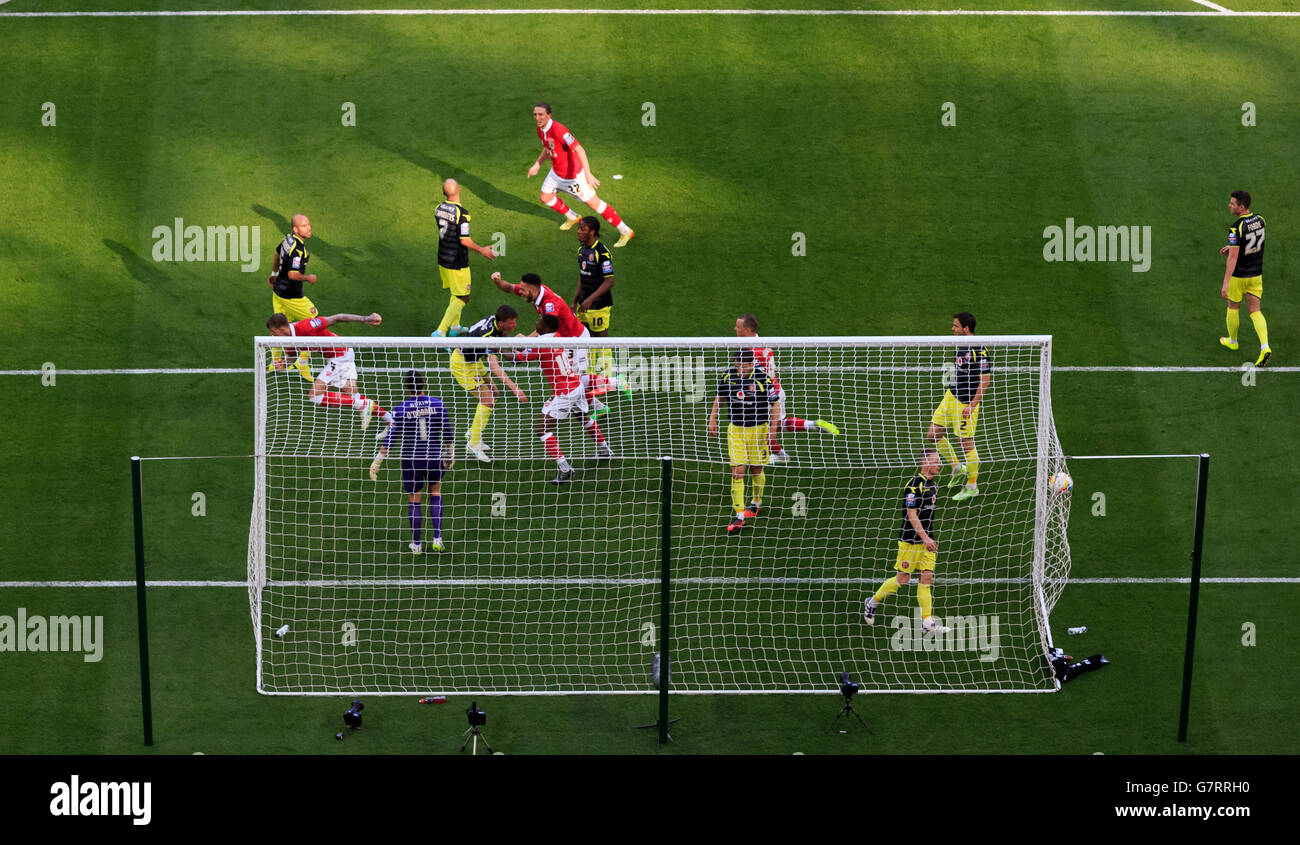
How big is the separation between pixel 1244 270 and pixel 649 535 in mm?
8076

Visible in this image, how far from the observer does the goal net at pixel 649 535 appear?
52.9ft

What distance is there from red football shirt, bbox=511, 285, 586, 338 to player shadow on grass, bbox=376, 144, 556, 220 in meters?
3.60

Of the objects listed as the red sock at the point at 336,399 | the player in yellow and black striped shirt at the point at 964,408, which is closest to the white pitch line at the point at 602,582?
the player in yellow and black striped shirt at the point at 964,408

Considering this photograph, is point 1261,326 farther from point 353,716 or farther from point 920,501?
point 353,716

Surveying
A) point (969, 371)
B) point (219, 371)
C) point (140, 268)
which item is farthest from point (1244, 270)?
point (140, 268)

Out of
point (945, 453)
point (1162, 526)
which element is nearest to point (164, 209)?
point (945, 453)

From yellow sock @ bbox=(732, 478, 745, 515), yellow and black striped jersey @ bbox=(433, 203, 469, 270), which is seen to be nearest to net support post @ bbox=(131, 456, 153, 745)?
yellow sock @ bbox=(732, 478, 745, 515)

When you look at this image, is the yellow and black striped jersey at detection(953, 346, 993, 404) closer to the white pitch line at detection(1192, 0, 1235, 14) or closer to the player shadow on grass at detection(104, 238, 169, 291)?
the player shadow on grass at detection(104, 238, 169, 291)

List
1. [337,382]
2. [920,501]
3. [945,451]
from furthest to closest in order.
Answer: [337,382] → [945,451] → [920,501]

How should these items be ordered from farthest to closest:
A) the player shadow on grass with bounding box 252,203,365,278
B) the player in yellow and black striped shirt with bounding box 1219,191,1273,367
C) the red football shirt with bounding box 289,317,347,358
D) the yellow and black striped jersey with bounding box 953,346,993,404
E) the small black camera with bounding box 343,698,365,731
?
the player shadow on grass with bounding box 252,203,365,278 < the player in yellow and black striped shirt with bounding box 1219,191,1273,367 < the red football shirt with bounding box 289,317,347,358 < the yellow and black striped jersey with bounding box 953,346,993,404 < the small black camera with bounding box 343,698,365,731

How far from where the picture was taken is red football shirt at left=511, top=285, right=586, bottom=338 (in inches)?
733

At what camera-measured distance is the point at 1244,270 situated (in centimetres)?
1997

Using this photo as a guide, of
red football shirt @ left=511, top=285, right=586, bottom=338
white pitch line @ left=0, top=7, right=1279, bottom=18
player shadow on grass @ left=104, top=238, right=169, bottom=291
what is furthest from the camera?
white pitch line @ left=0, top=7, right=1279, bottom=18


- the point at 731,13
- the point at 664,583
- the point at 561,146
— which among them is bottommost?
the point at 664,583
